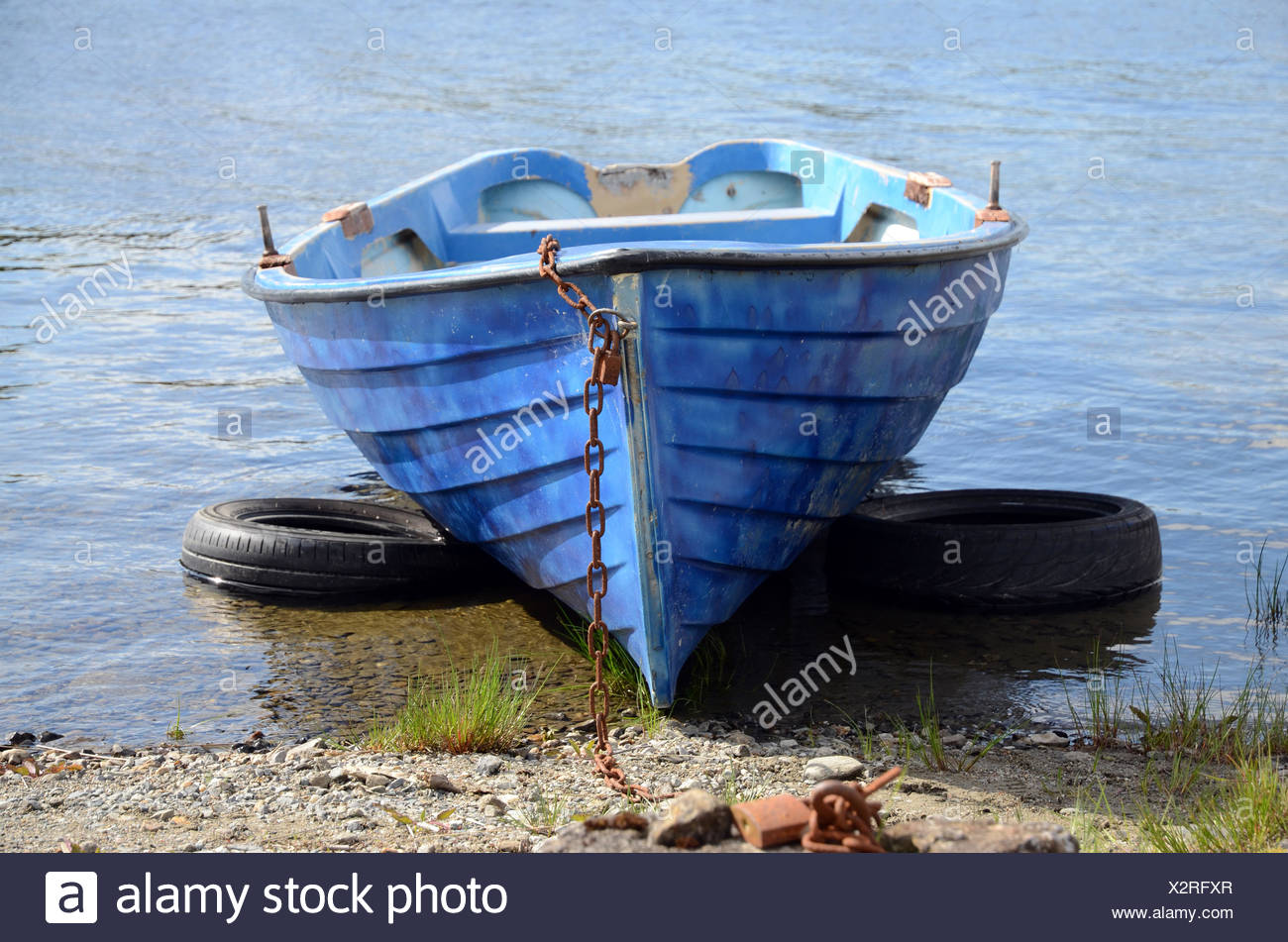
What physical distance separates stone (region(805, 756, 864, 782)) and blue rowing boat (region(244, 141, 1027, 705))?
2.28 feet

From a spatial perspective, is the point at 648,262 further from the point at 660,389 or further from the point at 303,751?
the point at 303,751

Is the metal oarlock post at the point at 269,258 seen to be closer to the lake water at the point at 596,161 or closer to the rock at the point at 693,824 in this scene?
the lake water at the point at 596,161

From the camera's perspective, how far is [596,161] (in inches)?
664

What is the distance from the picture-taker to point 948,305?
17.9 ft

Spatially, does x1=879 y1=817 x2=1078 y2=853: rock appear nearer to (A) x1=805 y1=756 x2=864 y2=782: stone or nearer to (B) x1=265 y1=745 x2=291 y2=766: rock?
(A) x1=805 y1=756 x2=864 y2=782: stone

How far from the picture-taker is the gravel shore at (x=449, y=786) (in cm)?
402

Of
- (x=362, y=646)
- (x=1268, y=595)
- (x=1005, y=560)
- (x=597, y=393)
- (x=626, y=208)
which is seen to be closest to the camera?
(x=597, y=393)

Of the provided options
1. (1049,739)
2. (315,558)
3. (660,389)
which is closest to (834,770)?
(1049,739)

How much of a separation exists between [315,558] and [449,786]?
7.03 ft

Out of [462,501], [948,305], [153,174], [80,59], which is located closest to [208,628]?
[462,501]

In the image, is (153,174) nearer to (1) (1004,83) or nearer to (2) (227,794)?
(1) (1004,83)

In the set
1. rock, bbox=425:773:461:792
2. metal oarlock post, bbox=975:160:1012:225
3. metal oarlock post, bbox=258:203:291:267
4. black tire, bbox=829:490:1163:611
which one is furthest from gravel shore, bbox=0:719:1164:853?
metal oarlock post, bbox=975:160:1012:225

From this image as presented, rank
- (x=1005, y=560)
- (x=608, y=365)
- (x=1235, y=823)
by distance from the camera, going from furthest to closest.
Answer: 1. (x=1005, y=560)
2. (x=608, y=365)
3. (x=1235, y=823)

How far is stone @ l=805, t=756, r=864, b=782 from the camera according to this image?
4.57 m
